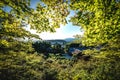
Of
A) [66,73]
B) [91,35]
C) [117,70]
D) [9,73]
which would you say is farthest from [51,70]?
[91,35]

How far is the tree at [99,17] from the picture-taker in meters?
9.47

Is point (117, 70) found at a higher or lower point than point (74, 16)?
lower

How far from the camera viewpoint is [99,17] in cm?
939

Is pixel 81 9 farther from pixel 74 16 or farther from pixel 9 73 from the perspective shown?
pixel 9 73

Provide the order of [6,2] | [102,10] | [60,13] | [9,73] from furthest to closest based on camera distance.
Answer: [9,73] < [102,10] < [60,13] < [6,2]

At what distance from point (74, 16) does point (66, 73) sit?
28.6 meters

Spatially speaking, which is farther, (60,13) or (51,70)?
(51,70)

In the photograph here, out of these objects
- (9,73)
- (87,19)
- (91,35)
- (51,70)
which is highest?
(87,19)

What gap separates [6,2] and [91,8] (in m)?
4.07

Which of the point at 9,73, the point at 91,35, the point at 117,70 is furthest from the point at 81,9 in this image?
the point at 9,73

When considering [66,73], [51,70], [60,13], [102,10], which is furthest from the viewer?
[51,70]

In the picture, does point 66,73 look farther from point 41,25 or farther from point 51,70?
point 41,25

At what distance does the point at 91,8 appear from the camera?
958 centimetres

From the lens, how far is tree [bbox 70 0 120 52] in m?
9.47
